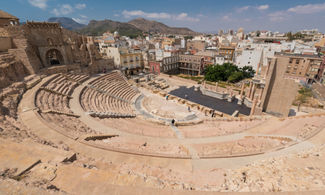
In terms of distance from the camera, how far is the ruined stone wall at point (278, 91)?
59.5ft

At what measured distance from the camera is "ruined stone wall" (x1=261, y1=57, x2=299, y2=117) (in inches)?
714

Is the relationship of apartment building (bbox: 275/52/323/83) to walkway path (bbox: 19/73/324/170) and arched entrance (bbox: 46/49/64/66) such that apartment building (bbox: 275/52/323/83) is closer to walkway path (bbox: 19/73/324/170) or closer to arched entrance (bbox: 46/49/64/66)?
walkway path (bbox: 19/73/324/170)

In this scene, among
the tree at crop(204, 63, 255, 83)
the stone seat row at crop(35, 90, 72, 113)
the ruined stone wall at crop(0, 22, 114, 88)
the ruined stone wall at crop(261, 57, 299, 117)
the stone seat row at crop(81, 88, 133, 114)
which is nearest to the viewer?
the stone seat row at crop(35, 90, 72, 113)

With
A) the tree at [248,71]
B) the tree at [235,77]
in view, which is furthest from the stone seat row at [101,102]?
the tree at [248,71]

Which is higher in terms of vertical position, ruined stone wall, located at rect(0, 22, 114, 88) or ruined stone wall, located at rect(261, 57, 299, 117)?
ruined stone wall, located at rect(0, 22, 114, 88)

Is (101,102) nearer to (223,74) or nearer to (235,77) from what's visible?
(223,74)

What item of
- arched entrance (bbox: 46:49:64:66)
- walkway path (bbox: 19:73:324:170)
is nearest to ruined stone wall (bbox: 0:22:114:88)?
arched entrance (bbox: 46:49:64:66)

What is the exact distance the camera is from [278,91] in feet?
63.7

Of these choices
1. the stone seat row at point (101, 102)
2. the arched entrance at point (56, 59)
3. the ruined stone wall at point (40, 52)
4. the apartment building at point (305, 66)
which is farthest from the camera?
the apartment building at point (305, 66)

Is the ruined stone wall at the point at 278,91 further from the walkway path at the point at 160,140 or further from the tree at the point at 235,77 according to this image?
the tree at the point at 235,77

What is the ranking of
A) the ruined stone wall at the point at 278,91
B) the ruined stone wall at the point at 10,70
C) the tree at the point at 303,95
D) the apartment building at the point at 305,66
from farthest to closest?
the apartment building at the point at 305,66, the tree at the point at 303,95, the ruined stone wall at the point at 278,91, the ruined stone wall at the point at 10,70

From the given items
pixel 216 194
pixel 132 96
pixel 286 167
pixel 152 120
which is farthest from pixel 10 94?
pixel 286 167

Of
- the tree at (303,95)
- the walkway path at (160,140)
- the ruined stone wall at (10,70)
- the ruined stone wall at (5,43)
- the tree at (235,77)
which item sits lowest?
the tree at (303,95)

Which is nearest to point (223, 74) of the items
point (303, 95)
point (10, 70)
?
point (303, 95)
